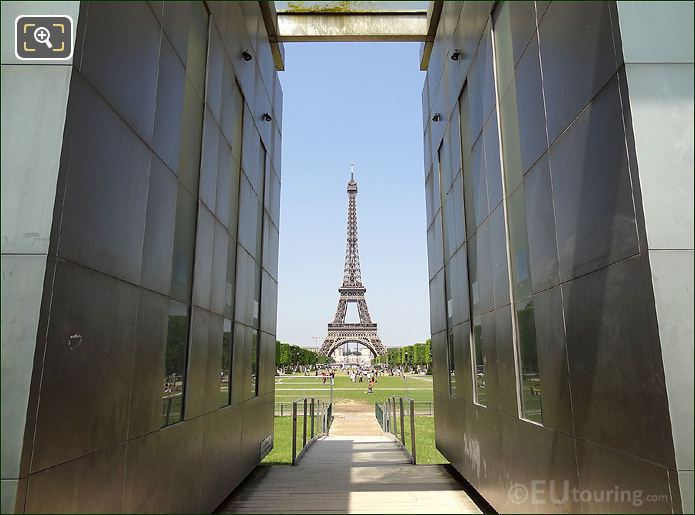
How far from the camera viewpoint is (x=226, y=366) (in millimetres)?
6977

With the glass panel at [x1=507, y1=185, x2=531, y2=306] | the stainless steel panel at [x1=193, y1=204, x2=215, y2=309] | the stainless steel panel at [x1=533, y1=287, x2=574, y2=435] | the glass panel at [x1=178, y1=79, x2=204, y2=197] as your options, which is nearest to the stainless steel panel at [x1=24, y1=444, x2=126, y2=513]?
the stainless steel panel at [x1=193, y1=204, x2=215, y2=309]

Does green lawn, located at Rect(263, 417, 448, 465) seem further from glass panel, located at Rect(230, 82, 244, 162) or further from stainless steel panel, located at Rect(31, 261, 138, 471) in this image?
stainless steel panel, located at Rect(31, 261, 138, 471)

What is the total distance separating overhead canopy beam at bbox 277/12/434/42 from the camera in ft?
32.4

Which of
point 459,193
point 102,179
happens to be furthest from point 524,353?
point 102,179

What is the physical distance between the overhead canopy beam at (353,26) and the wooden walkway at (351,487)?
25.9 feet

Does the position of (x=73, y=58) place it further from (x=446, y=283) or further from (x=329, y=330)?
(x=329, y=330)

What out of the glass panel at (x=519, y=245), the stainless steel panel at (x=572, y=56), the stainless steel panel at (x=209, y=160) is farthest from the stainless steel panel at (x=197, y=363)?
the stainless steel panel at (x=572, y=56)

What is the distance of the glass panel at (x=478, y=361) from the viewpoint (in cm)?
679

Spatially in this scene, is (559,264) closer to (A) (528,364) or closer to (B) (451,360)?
(A) (528,364)

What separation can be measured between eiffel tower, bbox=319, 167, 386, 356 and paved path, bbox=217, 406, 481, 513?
76915 mm

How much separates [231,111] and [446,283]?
4904mm

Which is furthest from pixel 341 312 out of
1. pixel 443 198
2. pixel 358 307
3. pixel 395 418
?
pixel 443 198

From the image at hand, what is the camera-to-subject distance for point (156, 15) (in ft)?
14.5

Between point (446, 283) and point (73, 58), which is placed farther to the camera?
point (446, 283)
